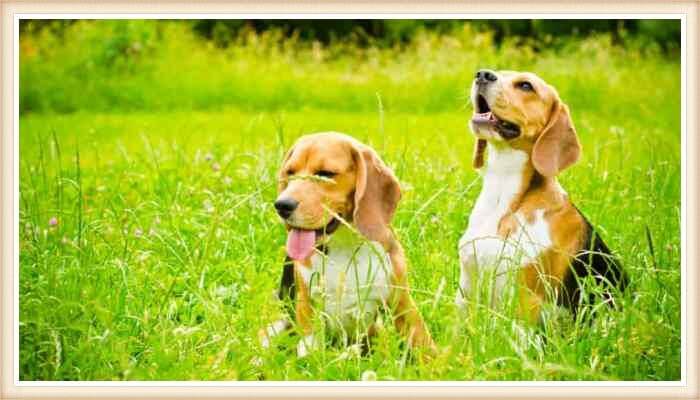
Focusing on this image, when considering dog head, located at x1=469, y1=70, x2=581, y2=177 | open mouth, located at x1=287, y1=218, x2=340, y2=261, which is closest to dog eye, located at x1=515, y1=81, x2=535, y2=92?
dog head, located at x1=469, y1=70, x2=581, y2=177

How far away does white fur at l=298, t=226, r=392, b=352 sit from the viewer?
5.23 meters

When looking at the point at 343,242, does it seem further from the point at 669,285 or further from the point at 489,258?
the point at 669,285

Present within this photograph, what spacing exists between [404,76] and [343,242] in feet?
11.8

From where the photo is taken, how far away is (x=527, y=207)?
539 cm

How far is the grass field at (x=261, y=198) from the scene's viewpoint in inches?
202

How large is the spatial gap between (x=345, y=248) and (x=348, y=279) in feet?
0.49

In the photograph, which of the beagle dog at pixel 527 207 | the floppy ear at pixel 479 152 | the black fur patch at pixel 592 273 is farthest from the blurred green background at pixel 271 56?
the black fur patch at pixel 592 273

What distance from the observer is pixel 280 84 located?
8.74m

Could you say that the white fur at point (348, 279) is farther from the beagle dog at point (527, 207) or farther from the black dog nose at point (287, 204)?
the beagle dog at point (527, 207)

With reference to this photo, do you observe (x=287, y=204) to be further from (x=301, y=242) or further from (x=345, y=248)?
(x=345, y=248)

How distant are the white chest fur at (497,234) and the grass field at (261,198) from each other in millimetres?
209

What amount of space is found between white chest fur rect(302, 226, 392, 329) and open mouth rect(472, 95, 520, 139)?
2.59 ft

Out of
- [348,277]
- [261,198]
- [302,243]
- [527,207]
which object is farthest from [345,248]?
[261,198]

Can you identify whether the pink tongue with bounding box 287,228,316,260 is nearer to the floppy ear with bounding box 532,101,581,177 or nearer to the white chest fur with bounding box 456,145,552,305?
the white chest fur with bounding box 456,145,552,305
